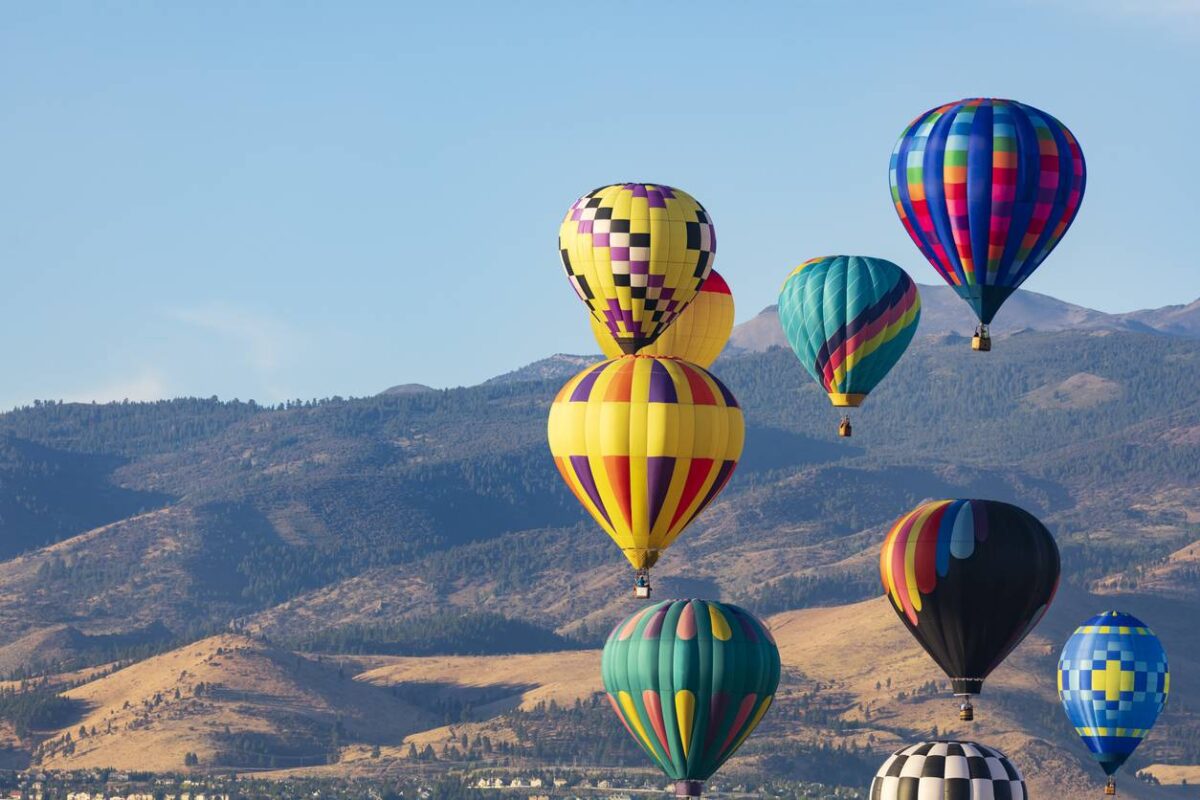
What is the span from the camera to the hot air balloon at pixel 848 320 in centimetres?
12706

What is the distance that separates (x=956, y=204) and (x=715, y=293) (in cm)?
1202

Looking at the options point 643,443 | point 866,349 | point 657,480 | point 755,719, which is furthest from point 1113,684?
point 643,443

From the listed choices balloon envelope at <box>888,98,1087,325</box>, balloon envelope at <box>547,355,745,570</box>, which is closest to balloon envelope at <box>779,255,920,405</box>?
balloon envelope at <box>888,98,1087,325</box>

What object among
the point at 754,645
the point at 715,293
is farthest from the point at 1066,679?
the point at 715,293

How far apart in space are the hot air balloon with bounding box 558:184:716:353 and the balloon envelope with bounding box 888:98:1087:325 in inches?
361

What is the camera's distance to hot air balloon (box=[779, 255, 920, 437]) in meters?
127

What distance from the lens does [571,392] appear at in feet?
357

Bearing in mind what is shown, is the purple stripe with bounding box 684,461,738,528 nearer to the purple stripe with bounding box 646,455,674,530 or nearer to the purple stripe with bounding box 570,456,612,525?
the purple stripe with bounding box 646,455,674,530

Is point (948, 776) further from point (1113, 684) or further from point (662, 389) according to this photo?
point (1113, 684)

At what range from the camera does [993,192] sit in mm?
110500

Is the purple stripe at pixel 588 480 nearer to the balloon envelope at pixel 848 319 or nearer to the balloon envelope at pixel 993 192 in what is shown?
the balloon envelope at pixel 993 192

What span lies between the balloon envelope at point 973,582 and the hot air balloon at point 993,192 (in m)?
8.49

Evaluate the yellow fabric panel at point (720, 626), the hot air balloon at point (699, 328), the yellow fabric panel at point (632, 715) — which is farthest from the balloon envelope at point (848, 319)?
the yellow fabric panel at point (632, 715)

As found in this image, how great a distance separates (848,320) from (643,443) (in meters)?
23.0
